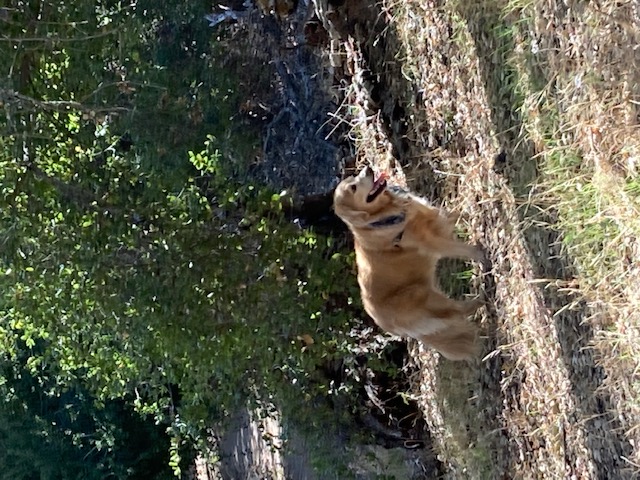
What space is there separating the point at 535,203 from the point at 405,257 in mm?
549

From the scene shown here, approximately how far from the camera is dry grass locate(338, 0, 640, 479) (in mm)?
2424

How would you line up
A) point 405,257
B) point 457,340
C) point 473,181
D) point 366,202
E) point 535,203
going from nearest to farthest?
point 535,203, point 366,202, point 405,257, point 473,181, point 457,340

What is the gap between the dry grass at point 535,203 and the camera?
2.42 m

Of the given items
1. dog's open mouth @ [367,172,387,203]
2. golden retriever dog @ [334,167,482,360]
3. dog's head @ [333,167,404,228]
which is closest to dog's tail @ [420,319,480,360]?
golden retriever dog @ [334,167,482,360]

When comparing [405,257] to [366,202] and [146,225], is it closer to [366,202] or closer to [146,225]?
[366,202]

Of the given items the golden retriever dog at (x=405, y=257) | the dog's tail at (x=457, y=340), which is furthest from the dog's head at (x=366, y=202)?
the dog's tail at (x=457, y=340)

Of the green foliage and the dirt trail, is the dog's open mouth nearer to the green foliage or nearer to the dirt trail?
the dirt trail

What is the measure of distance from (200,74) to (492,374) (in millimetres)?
2062

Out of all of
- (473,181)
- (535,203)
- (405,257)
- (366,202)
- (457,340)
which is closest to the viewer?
(535,203)

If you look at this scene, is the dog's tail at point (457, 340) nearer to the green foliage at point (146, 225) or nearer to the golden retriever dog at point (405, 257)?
the golden retriever dog at point (405, 257)

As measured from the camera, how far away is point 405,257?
325 cm

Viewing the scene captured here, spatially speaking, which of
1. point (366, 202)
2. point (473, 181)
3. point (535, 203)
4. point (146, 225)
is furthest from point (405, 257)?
point (146, 225)

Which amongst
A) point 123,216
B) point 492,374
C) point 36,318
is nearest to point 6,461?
point 36,318

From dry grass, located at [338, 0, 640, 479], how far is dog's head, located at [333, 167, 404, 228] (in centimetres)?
44
